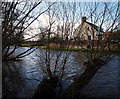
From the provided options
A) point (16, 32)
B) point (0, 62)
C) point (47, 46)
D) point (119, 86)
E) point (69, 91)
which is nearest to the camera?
point (0, 62)

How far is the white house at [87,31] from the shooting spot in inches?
187

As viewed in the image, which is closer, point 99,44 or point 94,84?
point 99,44

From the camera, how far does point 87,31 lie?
5297 mm

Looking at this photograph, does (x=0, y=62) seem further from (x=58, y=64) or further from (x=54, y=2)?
(x=54, y=2)

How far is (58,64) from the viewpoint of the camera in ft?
17.0

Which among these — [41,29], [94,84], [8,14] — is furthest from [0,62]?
[94,84]

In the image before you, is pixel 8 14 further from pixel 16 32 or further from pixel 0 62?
pixel 0 62

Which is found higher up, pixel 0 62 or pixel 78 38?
pixel 78 38

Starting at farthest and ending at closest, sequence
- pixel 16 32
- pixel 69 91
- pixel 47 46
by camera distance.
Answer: pixel 47 46 → pixel 69 91 → pixel 16 32

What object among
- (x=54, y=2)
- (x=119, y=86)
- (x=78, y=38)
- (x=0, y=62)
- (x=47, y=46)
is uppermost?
(x=54, y=2)

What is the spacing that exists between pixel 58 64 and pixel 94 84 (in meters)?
3.12

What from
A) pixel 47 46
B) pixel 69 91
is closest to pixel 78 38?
pixel 47 46

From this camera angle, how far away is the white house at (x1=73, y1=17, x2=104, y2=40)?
4.75 meters

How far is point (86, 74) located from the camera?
15.3 ft
